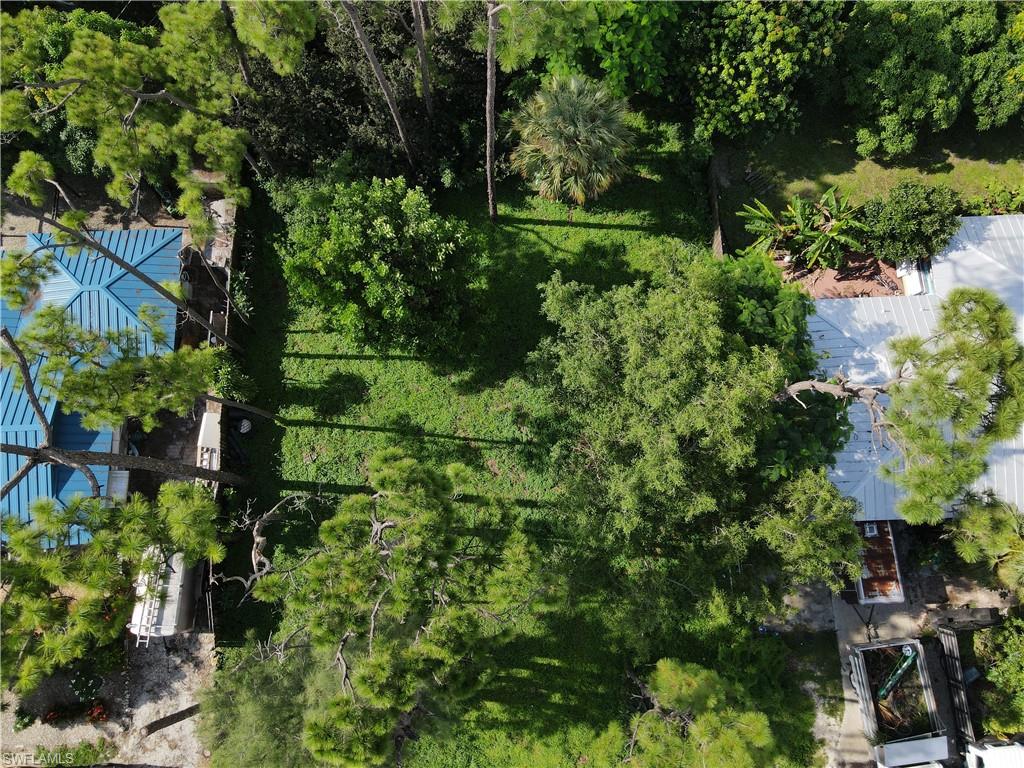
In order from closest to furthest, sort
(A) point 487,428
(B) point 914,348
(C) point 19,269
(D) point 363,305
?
(B) point 914,348 → (C) point 19,269 → (D) point 363,305 → (A) point 487,428

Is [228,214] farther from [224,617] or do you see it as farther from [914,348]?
[914,348]

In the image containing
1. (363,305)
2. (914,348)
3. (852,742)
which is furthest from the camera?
(852,742)

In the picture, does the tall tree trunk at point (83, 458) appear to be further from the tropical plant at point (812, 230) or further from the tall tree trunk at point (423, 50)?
the tropical plant at point (812, 230)

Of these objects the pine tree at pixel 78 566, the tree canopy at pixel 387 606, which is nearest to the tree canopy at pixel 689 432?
the tree canopy at pixel 387 606

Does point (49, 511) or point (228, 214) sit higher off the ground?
point (228, 214)

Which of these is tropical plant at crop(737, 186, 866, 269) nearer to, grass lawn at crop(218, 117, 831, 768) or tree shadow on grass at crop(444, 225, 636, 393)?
grass lawn at crop(218, 117, 831, 768)

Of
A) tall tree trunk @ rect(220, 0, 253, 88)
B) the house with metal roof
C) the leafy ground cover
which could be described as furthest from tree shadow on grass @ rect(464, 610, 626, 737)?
tall tree trunk @ rect(220, 0, 253, 88)

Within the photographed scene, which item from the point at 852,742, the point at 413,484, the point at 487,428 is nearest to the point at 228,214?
the point at 487,428
